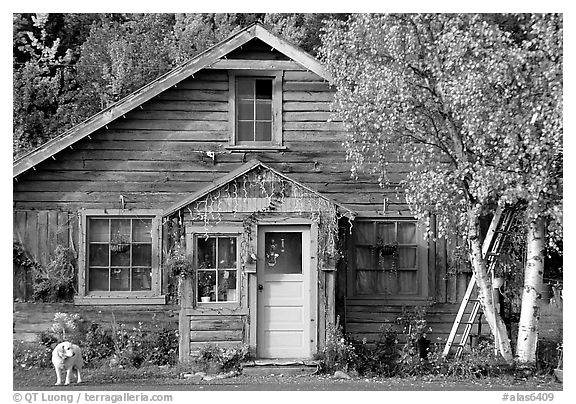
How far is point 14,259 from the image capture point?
14.7 meters

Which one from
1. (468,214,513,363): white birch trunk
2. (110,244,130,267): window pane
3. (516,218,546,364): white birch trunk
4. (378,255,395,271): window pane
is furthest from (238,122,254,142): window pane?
(516,218,546,364): white birch trunk

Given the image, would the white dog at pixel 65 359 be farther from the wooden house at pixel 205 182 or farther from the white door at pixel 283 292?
the white door at pixel 283 292

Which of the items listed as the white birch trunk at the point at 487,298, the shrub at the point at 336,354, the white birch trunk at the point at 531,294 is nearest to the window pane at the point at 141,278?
the shrub at the point at 336,354

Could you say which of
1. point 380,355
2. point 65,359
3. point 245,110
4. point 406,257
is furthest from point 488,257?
point 65,359

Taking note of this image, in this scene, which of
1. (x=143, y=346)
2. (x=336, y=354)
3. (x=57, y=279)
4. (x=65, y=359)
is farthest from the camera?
(x=57, y=279)

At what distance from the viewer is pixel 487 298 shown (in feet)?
45.4

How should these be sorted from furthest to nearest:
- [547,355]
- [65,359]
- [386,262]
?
[386,262] → [547,355] → [65,359]

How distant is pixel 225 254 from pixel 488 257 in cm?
456

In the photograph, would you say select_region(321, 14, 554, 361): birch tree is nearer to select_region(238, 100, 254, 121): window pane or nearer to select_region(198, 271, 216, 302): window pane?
select_region(238, 100, 254, 121): window pane

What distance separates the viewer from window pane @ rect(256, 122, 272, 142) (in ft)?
49.8

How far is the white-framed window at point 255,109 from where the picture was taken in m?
15.0

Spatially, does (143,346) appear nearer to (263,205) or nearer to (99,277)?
(99,277)
